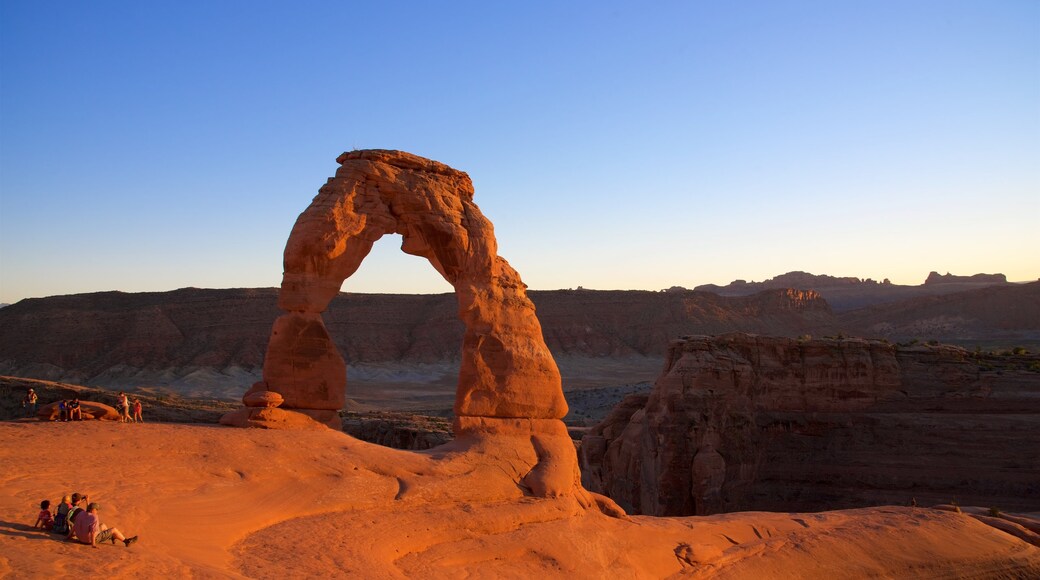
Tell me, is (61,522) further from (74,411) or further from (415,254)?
(415,254)

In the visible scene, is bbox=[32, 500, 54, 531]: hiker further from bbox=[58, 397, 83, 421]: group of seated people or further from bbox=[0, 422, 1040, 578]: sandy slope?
bbox=[58, 397, 83, 421]: group of seated people

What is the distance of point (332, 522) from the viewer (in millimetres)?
10336

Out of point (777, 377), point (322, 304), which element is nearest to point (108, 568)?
point (322, 304)

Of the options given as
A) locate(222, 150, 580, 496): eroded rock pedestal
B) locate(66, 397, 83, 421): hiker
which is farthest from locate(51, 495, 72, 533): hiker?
locate(66, 397, 83, 421): hiker

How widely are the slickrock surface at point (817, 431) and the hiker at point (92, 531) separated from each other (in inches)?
565

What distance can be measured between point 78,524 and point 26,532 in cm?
50

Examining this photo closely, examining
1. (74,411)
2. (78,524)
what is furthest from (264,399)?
(78,524)

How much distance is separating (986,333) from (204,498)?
81.3 meters

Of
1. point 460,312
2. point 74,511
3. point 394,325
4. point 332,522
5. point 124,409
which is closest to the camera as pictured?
point 74,511

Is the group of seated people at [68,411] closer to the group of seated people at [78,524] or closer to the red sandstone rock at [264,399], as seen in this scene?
the red sandstone rock at [264,399]

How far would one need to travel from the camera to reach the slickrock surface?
20609 millimetres

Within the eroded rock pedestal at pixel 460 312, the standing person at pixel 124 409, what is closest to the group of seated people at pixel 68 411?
the standing person at pixel 124 409

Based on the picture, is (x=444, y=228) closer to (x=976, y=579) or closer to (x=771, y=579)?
Answer: (x=771, y=579)

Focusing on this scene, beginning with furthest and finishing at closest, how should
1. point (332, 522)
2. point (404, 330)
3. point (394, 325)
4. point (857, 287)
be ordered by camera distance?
point (857, 287)
point (394, 325)
point (404, 330)
point (332, 522)
